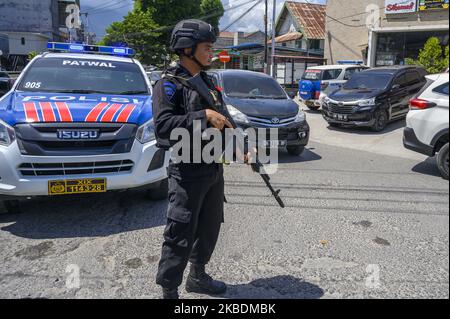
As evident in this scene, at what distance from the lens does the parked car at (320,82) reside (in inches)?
568

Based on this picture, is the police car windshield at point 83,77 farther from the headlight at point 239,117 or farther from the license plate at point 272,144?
the license plate at point 272,144

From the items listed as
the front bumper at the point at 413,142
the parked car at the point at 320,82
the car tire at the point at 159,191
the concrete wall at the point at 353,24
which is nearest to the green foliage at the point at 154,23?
the concrete wall at the point at 353,24

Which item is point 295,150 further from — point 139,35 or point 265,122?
point 139,35

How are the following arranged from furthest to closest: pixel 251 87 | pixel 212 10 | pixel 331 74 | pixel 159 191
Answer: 1. pixel 212 10
2. pixel 331 74
3. pixel 251 87
4. pixel 159 191

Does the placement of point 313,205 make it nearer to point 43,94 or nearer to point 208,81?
point 208,81

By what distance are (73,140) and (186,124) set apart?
2068mm

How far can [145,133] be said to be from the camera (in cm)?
433

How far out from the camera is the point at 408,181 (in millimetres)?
6109

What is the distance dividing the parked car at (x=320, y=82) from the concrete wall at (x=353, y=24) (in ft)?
19.0

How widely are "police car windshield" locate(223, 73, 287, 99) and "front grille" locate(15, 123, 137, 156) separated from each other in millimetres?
3775

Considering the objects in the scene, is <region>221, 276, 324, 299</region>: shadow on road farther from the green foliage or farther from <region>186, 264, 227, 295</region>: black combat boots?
the green foliage

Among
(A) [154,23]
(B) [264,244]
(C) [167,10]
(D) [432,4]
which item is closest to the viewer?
(B) [264,244]

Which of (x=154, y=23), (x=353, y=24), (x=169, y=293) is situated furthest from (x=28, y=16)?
(x=169, y=293)
